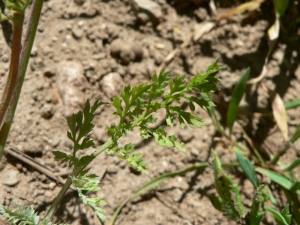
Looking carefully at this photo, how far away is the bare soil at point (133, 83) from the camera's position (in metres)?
1.88

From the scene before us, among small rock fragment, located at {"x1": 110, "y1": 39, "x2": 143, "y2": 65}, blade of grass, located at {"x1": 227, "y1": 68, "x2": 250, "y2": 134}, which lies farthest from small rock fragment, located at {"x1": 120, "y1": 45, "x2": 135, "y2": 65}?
blade of grass, located at {"x1": 227, "y1": 68, "x2": 250, "y2": 134}

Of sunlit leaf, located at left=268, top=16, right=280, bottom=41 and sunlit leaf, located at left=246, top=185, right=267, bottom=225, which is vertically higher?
sunlit leaf, located at left=268, top=16, right=280, bottom=41

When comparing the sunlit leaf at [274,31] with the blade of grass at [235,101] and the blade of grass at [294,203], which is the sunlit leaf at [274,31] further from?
the blade of grass at [294,203]

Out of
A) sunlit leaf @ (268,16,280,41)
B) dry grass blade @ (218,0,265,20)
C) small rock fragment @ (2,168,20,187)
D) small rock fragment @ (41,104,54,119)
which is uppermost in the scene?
dry grass blade @ (218,0,265,20)

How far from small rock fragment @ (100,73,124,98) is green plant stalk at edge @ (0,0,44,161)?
66cm

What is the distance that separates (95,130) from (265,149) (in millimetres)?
920

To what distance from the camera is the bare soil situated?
188 cm

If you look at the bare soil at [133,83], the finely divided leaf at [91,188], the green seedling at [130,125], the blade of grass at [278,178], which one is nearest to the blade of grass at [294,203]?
the blade of grass at [278,178]

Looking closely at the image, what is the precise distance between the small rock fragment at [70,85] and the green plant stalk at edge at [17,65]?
1.59 ft

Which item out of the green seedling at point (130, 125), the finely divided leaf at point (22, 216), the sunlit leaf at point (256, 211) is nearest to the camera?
the finely divided leaf at point (22, 216)

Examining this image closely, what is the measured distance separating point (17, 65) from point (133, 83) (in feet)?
2.76

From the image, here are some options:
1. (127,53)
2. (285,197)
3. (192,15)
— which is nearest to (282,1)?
(192,15)

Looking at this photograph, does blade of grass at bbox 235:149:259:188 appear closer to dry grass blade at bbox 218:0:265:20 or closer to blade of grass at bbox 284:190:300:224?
blade of grass at bbox 284:190:300:224

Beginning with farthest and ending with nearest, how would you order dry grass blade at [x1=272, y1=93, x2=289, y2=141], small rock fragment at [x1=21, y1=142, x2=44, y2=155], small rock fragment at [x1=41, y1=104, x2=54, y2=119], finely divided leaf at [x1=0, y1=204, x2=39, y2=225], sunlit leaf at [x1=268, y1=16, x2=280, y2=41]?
sunlit leaf at [x1=268, y1=16, x2=280, y2=41] < dry grass blade at [x1=272, y1=93, x2=289, y2=141] < small rock fragment at [x1=41, y1=104, x2=54, y2=119] < small rock fragment at [x1=21, y1=142, x2=44, y2=155] < finely divided leaf at [x1=0, y1=204, x2=39, y2=225]
